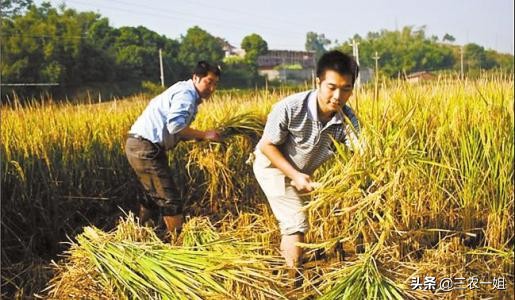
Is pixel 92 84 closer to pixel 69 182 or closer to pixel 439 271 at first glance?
pixel 69 182

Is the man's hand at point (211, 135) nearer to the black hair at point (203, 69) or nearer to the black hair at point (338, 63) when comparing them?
the black hair at point (203, 69)

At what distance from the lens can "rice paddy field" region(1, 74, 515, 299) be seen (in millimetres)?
1932

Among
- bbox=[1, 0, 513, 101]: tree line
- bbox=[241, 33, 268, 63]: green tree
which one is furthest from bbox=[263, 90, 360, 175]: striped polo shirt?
bbox=[241, 33, 268, 63]: green tree

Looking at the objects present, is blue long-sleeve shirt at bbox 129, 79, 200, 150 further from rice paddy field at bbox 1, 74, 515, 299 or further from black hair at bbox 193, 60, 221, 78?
rice paddy field at bbox 1, 74, 515, 299

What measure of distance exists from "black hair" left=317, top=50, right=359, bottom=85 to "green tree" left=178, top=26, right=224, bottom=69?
22957mm

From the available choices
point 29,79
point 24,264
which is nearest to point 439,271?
point 24,264

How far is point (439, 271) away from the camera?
7.60 ft

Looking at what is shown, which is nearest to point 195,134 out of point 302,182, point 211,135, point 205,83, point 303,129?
point 211,135

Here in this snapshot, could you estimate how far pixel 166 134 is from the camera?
9.77 ft

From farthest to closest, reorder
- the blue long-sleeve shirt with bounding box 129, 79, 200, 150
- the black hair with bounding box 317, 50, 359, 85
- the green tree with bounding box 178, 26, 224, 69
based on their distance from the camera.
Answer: the green tree with bounding box 178, 26, 224, 69 < the blue long-sleeve shirt with bounding box 129, 79, 200, 150 < the black hair with bounding box 317, 50, 359, 85

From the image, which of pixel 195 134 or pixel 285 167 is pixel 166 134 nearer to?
pixel 195 134

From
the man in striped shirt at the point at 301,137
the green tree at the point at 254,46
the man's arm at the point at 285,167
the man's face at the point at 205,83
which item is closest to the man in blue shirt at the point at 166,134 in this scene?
the man's face at the point at 205,83

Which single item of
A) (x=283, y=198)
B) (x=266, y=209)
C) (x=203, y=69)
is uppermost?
(x=203, y=69)

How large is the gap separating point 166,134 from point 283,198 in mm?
970
